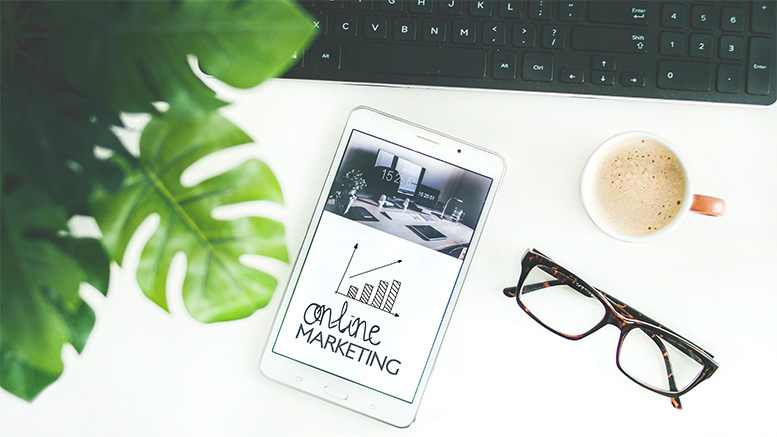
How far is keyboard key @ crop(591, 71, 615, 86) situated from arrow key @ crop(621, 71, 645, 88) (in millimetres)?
10

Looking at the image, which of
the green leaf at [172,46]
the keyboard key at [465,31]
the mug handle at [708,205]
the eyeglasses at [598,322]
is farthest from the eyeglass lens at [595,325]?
the green leaf at [172,46]

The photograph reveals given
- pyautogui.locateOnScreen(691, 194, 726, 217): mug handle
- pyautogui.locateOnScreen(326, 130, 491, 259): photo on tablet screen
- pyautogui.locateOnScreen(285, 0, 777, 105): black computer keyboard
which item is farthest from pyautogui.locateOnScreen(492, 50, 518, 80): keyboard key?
pyautogui.locateOnScreen(691, 194, 726, 217): mug handle

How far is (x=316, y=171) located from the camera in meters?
0.58

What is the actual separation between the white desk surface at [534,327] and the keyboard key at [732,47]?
5 centimetres

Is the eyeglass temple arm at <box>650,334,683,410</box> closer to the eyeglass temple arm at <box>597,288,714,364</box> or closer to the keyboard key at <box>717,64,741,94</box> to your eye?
the eyeglass temple arm at <box>597,288,714,364</box>

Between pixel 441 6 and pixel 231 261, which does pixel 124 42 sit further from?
pixel 441 6

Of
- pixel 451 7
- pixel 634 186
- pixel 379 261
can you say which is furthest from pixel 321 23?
pixel 634 186

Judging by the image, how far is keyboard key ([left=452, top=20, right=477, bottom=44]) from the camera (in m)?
0.55

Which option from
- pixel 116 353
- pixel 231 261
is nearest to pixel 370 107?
pixel 231 261

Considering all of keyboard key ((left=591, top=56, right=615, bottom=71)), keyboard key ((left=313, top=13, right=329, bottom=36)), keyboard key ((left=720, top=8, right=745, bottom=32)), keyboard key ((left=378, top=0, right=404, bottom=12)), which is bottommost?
keyboard key ((left=313, top=13, right=329, bottom=36))

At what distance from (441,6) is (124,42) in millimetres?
308

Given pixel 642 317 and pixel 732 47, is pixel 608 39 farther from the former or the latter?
pixel 642 317

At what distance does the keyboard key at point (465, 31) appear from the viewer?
551 millimetres

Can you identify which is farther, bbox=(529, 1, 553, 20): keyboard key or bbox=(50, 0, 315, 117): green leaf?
bbox=(529, 1, 553, 20): keyboard key
